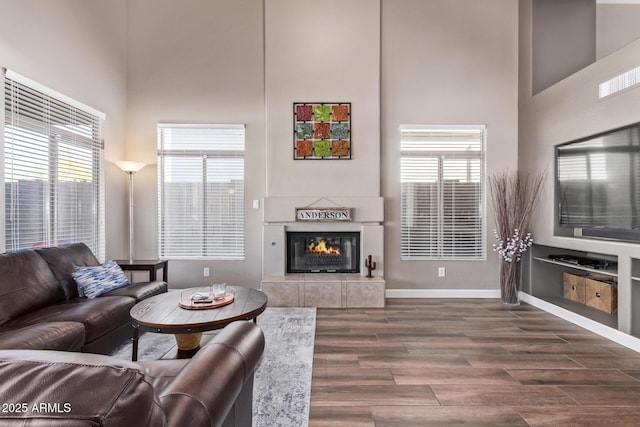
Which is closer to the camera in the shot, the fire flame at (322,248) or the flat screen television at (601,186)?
the flat screen television at (601,186)

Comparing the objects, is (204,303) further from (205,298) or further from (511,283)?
(511,283)

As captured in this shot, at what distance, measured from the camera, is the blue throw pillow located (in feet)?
10.1

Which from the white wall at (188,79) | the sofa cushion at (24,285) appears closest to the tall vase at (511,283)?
the white wall at (188,79)

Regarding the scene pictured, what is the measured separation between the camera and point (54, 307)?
8.94 feet

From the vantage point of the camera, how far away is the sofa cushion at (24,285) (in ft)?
8.18

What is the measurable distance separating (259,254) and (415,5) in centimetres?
430

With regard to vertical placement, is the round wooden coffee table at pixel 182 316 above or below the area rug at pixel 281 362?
above

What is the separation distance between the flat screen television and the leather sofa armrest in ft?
12.0

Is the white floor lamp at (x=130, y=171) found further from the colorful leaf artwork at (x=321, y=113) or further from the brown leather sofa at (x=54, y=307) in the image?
the colorful leaf artwork at (x=321, y=113)

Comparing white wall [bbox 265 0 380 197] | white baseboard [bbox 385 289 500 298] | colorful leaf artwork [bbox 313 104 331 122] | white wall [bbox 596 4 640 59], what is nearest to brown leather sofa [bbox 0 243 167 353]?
white wall [bbox 265 0 380 197]

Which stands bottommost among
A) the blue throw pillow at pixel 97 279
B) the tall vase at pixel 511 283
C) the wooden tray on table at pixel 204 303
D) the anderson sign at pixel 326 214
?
the tall vase at pixel 511 283

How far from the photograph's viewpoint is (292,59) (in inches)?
187

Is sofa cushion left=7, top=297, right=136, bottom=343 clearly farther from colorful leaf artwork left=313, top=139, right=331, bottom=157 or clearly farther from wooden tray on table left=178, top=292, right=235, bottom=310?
→ colorful leaf artwork left=313, top=139, right=331, bottom=157

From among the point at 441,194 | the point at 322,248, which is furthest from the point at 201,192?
the point at 441,194
